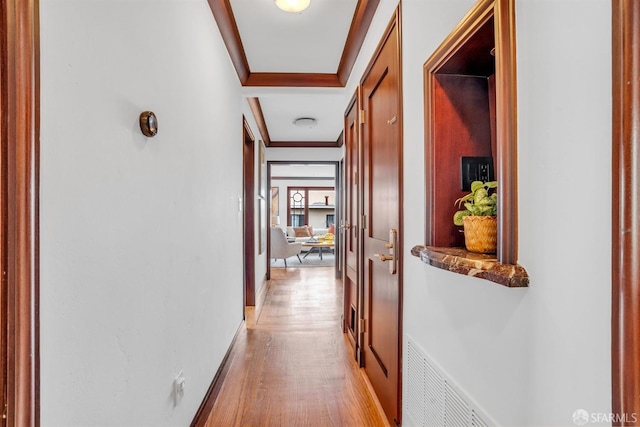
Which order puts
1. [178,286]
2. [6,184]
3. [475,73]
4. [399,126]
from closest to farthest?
[6,184]
[475,73]
[178,286]
[399,126]

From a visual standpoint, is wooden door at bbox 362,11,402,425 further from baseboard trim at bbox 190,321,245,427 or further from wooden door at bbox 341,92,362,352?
baseboard trim at bbox 190,321,245,427

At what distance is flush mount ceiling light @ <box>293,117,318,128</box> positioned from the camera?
3.92 meters

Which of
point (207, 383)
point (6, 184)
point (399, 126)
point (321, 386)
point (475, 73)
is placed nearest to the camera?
point (6, 184)

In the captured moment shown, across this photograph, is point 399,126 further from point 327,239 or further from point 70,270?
point 327,239

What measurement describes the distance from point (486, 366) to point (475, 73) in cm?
98

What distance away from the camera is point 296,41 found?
2.27 metres

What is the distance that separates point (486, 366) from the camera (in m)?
0.85

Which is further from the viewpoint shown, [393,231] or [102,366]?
[393,231]

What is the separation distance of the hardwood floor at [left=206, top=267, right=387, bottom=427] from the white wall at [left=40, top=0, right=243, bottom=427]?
1.04 feet

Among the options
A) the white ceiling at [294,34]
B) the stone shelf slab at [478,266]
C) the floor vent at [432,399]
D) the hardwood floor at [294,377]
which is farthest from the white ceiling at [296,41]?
the hardwood floor at [294,377]

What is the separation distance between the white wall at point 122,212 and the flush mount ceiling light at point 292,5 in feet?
1.39

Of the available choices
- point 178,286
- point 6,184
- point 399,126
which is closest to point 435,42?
point 399,126

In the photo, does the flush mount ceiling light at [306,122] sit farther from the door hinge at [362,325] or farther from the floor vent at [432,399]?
the floor vent at [432,399]

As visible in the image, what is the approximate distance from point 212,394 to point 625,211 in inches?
81.3
